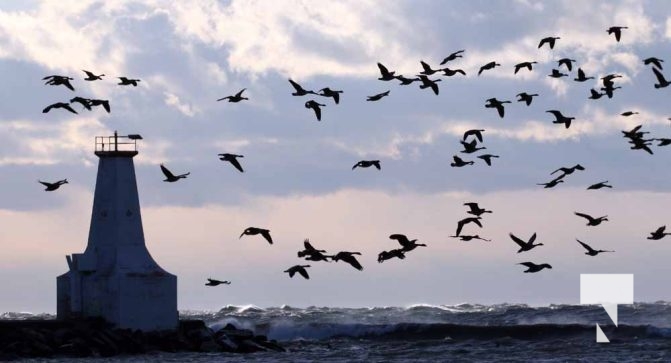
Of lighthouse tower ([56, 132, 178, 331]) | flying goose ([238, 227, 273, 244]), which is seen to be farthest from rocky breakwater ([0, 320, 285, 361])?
flying goose ([238, 227, 273, 244])

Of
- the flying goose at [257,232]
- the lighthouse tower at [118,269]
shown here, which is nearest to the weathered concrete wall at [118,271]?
the lighthouse tower at [118,269]

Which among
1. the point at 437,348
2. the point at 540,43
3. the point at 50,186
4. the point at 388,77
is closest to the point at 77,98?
the point at 50,186

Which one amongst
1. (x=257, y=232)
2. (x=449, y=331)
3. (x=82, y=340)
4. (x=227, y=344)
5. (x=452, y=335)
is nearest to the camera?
(x=257, y=232)

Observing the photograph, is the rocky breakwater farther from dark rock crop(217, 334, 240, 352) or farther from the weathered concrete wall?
dark rock crop(217, 334, 240, 352)

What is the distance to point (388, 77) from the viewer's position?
4253 centimetres

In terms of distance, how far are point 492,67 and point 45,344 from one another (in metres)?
22.3

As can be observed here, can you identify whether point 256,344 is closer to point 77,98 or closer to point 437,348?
point 437,348

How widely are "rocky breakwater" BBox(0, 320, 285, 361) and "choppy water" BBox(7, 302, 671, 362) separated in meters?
1.12

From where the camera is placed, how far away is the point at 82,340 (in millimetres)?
59531

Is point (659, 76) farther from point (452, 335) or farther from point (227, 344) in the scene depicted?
point (452, 335)

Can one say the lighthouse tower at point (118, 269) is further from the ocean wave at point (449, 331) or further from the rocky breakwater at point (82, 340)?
the ocean wave at point (449, 331)

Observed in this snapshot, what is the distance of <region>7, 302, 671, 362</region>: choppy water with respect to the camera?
59938 millimetres

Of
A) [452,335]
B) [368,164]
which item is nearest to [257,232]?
[368,164]

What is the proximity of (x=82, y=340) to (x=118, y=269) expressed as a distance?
2.95m
